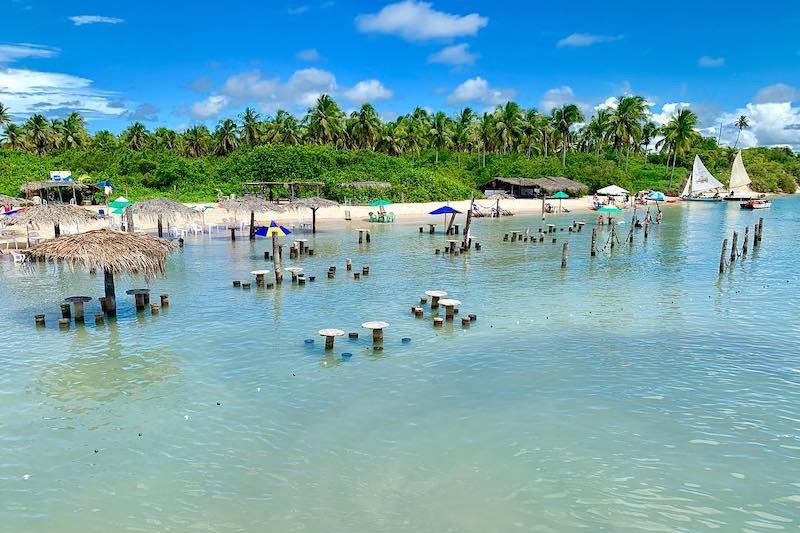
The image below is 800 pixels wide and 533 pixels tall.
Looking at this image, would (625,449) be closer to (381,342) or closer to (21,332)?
(381,342)

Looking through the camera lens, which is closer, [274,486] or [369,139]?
[274,486]

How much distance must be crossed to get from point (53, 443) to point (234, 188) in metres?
53.1

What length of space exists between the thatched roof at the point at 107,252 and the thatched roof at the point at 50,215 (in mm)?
12293

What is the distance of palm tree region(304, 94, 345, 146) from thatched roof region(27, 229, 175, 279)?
64.1m

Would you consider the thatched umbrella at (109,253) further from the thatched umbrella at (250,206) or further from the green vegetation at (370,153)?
the green vegetation at (370,153)

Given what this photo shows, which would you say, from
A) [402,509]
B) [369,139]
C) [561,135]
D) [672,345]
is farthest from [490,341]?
[561,135]

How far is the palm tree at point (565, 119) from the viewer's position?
304ft

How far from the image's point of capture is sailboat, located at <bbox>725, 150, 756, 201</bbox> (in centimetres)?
8456

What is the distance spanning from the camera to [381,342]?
16812mm

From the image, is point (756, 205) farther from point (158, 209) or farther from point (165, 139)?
point (165, 139)

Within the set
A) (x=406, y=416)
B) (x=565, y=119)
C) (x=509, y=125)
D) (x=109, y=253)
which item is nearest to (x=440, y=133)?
(x=509, y=125)

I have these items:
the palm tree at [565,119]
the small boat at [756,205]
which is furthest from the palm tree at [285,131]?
the small boat at [756,205]

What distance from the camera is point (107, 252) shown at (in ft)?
57.9

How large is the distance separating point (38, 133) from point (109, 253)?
7760 centimetres
